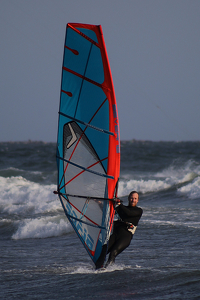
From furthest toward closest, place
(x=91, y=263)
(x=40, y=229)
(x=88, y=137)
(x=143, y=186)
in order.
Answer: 1. (x=143, y=186)
2. (x=40, y=229)
3. (x=91, y=263)
4. (x=88, y=137)

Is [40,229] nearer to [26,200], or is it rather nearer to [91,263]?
[91,263]

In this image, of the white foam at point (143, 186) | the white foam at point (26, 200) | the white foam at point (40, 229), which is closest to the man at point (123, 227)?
the white foam at point (40, 229)

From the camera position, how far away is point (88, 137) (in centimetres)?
451

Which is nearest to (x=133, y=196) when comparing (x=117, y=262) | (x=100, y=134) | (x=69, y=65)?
(x=100, y=134)

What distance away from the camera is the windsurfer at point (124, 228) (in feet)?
13.9

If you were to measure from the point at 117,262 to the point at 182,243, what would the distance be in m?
1.38

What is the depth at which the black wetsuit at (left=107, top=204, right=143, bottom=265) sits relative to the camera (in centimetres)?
424

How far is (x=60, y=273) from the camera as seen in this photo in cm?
453

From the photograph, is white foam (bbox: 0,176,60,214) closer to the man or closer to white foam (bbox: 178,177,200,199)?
white foam (bbox: 178,177,200,199)

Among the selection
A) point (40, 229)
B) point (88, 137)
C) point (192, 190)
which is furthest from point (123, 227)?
point (192, 190)

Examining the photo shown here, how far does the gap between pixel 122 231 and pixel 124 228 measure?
0.04 m

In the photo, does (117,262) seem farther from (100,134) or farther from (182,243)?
(100,134)

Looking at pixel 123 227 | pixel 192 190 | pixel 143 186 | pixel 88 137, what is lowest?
pixel 143 186

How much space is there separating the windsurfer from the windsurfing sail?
0.10m
